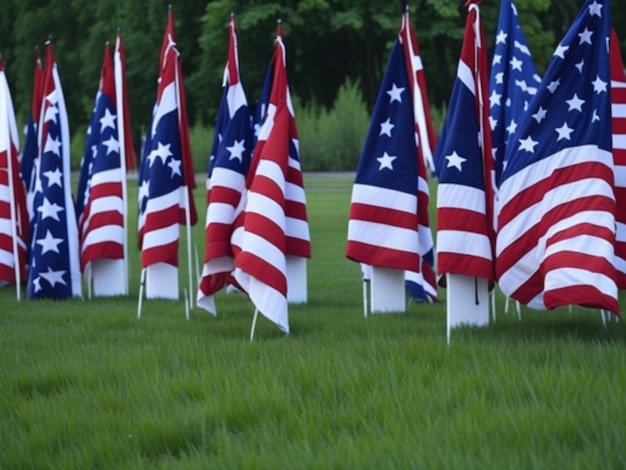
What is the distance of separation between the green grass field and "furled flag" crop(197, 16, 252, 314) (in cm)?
49

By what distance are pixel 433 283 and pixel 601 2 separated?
5232 millimetres

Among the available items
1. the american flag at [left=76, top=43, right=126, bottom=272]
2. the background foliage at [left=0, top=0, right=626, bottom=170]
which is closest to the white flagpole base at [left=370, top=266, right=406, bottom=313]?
the american flag at [left=76, top=43, right=126, bottom=272]

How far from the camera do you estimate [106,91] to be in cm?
1716

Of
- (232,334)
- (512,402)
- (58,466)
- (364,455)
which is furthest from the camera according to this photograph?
(232,334)

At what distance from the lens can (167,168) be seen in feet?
46.7

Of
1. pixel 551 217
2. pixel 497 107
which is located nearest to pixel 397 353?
pixel 551 217

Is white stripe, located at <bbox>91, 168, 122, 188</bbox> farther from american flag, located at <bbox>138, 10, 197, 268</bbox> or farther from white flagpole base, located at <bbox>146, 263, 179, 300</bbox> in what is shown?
american flag, located at <bbox>138, 10, 197, 268</bbox>

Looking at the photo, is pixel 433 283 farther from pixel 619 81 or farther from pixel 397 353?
pixel 397 353

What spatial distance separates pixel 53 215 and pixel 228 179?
3692 mm

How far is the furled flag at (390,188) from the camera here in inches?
503

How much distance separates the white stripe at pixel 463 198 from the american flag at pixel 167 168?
387cm

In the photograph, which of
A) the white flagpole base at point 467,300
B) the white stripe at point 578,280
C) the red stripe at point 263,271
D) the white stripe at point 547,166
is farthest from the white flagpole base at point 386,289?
the white stripe at point 578,280

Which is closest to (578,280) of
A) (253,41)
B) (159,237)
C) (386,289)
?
(386,289)

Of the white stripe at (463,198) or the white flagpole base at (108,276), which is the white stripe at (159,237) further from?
the white stripe at (463,198)
